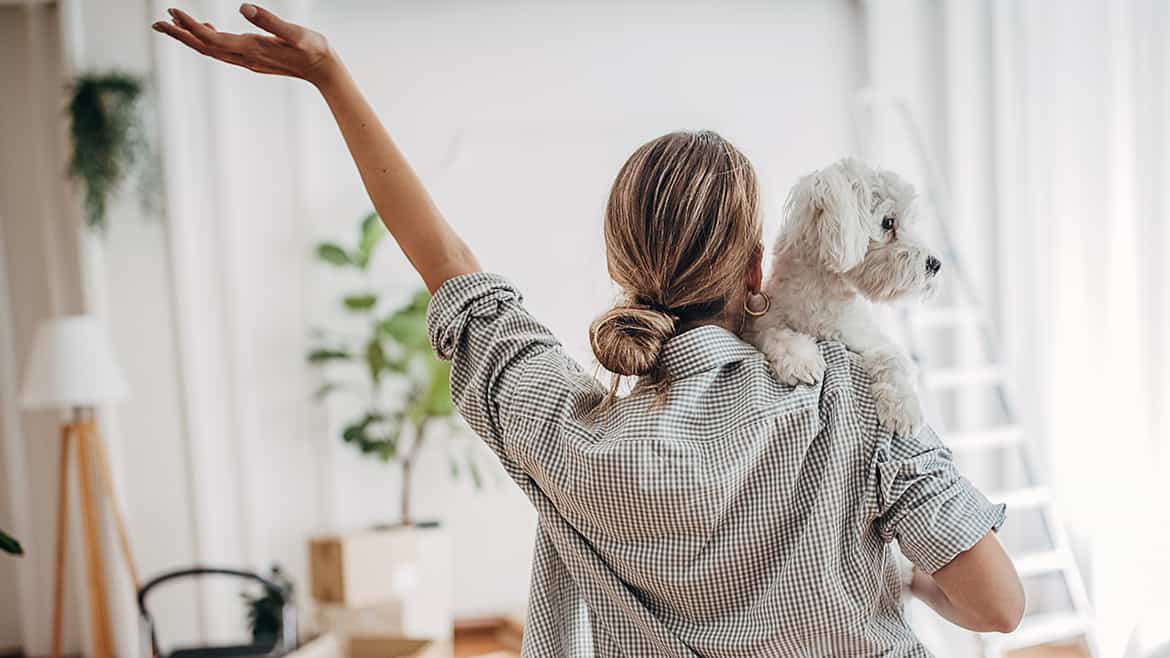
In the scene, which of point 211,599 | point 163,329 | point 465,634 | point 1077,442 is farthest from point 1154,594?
point 163,329

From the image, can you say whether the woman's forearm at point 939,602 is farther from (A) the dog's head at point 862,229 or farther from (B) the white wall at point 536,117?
(B) the white wall at point 536,117

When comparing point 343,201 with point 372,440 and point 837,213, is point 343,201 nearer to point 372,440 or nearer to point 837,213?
point 372,440

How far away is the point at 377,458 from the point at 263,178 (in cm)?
119

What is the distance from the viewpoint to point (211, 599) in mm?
3840

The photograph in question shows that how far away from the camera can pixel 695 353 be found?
90cm

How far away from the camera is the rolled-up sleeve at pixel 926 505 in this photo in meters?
0.83

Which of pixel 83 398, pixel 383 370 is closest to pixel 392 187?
pixel 83 398

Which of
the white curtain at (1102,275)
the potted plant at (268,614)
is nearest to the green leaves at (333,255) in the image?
the potted plant at (268,614)

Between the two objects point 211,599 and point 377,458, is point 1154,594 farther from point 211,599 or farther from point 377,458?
point 211,599

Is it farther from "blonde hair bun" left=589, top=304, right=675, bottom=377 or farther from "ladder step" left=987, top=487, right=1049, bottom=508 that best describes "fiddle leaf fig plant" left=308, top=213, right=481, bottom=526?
"blonde hair bun" left=589, top=304, right=675, bottom=377

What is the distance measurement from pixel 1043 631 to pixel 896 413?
7.72 feet

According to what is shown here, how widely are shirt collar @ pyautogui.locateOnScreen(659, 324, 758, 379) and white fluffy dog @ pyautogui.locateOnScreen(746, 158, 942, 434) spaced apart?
0.55 ft

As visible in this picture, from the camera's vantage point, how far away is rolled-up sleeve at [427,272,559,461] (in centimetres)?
95

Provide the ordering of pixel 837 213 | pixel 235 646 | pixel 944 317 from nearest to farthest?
1. pixel 837 213
2. pixel 235 646
3. pixel 944 317
